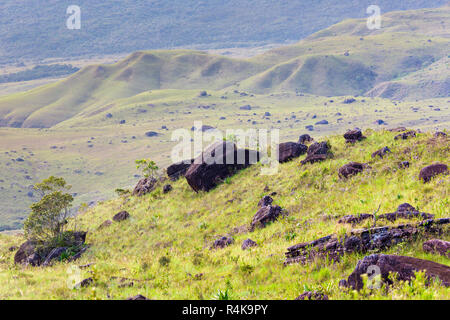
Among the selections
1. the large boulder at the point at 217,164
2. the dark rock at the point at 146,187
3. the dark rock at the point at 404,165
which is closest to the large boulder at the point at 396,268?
the dark rock at the point at 404,165

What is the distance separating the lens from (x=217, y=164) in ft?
93.8

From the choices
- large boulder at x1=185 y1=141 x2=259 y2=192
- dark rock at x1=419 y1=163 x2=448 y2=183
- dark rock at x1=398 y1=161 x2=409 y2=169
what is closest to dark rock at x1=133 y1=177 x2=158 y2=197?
large boulder at x1=185 y1=141 x2=259 y2=192

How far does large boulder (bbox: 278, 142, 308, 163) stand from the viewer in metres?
27.7

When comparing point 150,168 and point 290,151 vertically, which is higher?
point 290,151

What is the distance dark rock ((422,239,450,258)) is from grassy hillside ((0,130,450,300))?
8.2 inches

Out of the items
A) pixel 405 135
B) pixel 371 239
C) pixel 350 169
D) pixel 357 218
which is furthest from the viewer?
pixel 405 135

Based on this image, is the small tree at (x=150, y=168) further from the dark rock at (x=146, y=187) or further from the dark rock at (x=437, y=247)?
the dark rock at (x=437, y=247)

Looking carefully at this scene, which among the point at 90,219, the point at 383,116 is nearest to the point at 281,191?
the point at 90,219

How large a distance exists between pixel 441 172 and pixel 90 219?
2722 cm

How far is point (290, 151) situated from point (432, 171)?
12.4 meters

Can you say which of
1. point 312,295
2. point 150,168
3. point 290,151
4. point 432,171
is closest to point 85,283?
point 312,295

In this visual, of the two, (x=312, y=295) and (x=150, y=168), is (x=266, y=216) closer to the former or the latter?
(x=312, y=295)

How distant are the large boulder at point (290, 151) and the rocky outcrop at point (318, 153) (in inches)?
87.3

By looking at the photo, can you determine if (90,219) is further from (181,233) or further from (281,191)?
(281,191)
